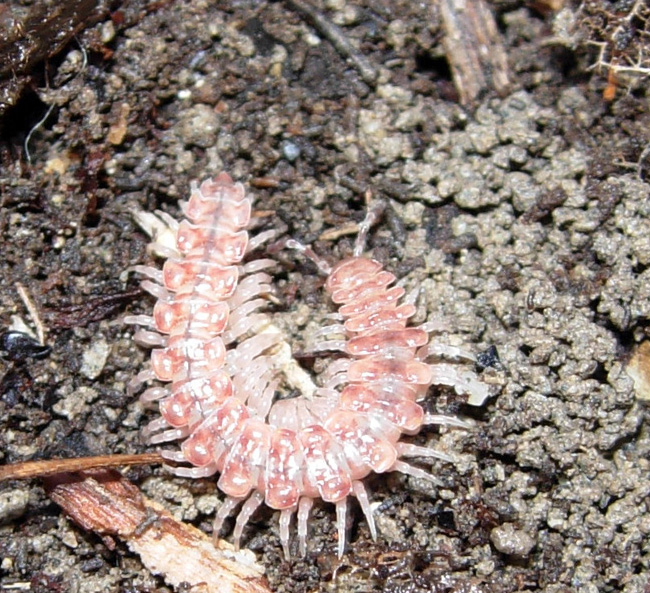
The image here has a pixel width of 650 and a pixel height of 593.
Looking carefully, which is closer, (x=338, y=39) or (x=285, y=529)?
(x=285, y=529)

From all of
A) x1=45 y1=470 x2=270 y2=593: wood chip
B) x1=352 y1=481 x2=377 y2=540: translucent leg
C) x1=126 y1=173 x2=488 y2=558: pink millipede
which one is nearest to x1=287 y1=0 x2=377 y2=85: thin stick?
x1=126 y1=173 x2=488 y2=558: pink millipede

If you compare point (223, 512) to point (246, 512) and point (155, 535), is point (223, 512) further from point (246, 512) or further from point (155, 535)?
point (155, 535)

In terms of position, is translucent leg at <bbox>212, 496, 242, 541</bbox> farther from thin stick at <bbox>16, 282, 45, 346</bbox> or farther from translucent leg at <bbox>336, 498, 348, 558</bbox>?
thin stick at <bbox>16, 282, 45, 346</bbox>

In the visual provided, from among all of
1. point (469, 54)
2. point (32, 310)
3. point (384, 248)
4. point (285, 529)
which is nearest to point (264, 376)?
point (285, 529)

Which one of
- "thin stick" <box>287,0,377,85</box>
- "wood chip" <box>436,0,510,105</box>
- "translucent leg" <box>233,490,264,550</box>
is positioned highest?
"thin stick" <box>287,0,377,85</box>

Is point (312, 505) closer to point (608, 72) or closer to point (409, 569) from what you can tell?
point (409, 569)

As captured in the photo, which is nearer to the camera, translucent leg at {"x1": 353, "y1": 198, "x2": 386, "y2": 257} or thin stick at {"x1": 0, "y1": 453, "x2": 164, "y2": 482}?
thin stick at {"x1": 0, "y1": 453, "x2": 164, "y2": 482}

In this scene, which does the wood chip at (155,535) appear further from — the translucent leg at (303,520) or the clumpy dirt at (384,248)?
the translucent leg at (303,520)
